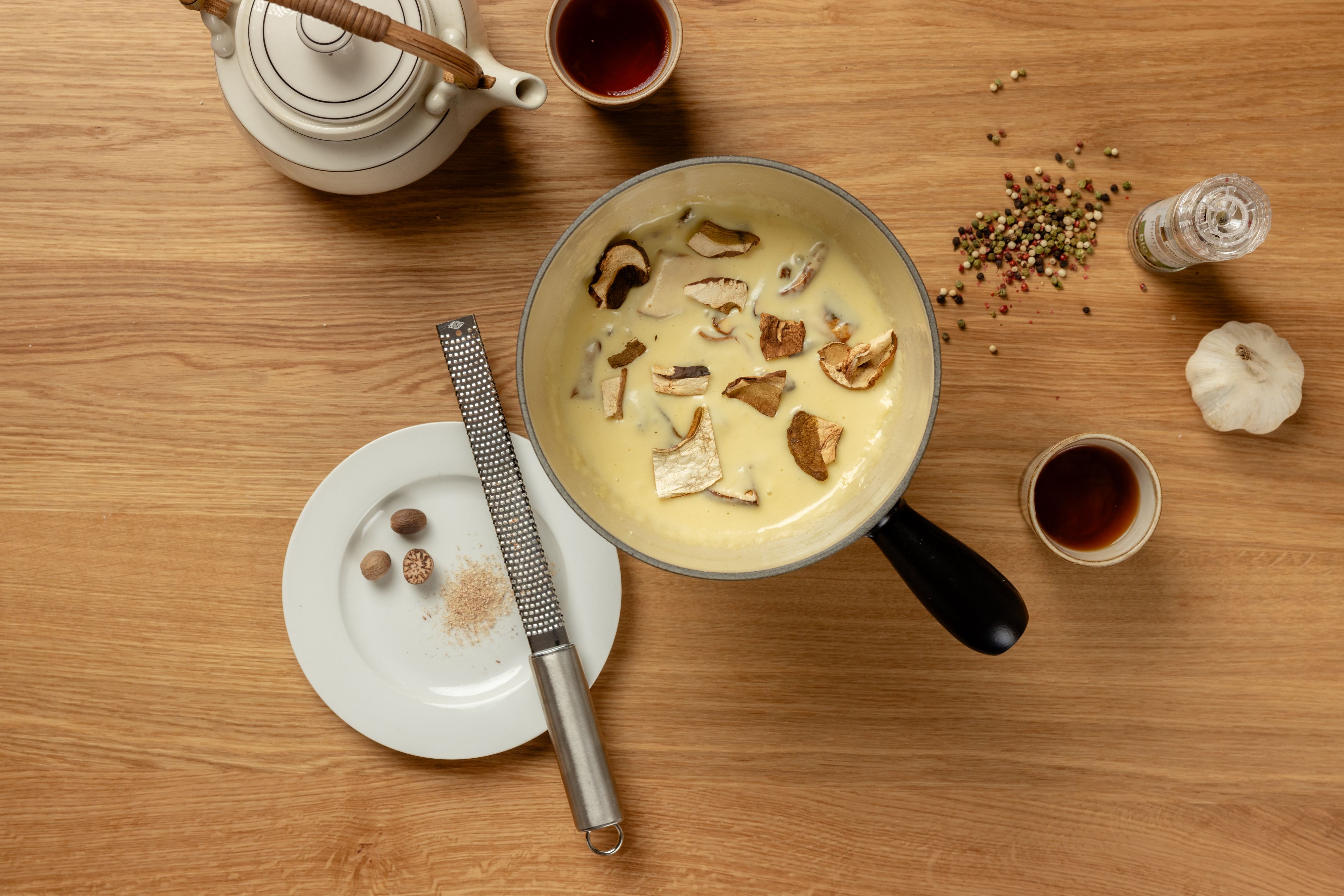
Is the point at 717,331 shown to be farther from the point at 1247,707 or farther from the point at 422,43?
the point at 1247,707

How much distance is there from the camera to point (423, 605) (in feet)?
3.59

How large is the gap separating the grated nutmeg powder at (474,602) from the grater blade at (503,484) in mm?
49

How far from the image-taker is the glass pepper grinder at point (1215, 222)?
99 centimetres

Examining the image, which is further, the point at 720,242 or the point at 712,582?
the point at 712,582

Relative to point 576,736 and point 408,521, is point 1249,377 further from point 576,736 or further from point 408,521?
point 408,521

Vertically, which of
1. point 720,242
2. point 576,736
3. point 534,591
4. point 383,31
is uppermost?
point 383,31

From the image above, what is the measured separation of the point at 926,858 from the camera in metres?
1.14

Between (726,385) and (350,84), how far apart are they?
0.58m

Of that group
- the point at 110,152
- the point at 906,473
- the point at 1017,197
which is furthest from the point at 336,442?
the point at 1017,197

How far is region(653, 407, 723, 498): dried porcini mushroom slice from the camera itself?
951 mm

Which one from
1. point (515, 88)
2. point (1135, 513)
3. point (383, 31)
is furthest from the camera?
point (1135, 513)

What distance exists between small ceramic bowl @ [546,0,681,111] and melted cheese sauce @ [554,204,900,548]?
0.54 ft

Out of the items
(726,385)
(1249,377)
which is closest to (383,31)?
(726,385)

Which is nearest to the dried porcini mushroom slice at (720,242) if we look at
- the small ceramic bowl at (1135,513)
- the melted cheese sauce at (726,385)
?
the melted cheese sauce at (726,385)
